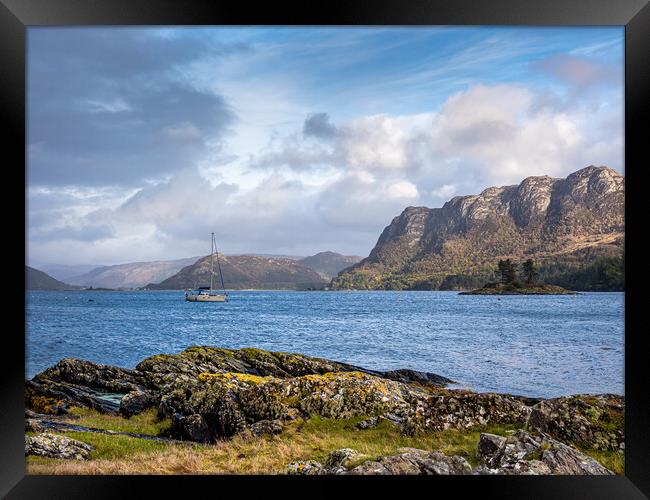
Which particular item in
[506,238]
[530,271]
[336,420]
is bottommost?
[336,420]

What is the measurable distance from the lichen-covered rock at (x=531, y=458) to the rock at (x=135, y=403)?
576cm

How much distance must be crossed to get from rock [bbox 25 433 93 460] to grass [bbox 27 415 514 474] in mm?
145

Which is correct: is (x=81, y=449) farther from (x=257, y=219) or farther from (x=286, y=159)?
(x=257, y=219)

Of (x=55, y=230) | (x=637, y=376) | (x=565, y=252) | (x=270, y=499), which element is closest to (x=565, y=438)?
(x=637, y=376)

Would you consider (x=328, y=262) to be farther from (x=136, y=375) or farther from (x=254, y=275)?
(x=136, y=375)

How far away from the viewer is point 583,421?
702 centimetres

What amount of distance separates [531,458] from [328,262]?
2695 cm

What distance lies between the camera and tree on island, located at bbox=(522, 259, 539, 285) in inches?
1393

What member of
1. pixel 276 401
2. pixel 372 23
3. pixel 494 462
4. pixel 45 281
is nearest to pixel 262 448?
pixel 276 401

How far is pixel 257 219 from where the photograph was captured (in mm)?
22906

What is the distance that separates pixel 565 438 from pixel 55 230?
21730mm

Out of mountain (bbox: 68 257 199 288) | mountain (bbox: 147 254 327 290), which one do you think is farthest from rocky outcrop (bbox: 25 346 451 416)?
mountain (bbox: 147 254 327 290)

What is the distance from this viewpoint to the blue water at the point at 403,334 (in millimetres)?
21406

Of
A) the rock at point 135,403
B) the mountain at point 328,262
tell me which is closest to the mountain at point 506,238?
the mountain at point 328,262
